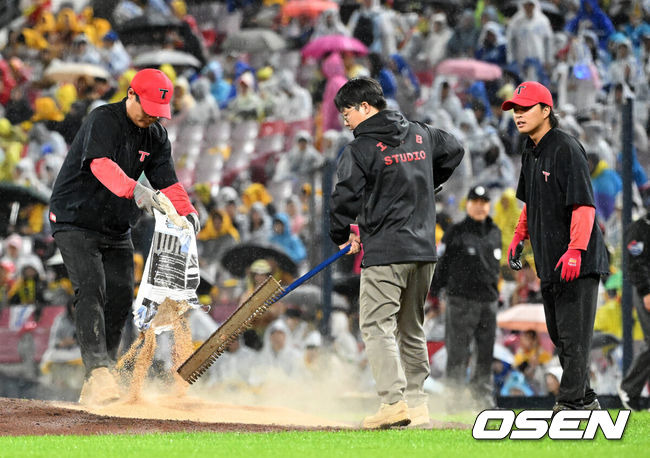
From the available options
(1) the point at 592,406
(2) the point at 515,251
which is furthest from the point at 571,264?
(1) the point at 592,406

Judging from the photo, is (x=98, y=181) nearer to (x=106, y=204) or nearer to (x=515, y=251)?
(x=106, y=204)

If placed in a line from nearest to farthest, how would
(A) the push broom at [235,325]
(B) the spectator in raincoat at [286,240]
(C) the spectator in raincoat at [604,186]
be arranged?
(A) the push broom at [235,325] → (C) the spectator in raincoat at [604,186] → (B) the spectator in raincoat at [286,240]

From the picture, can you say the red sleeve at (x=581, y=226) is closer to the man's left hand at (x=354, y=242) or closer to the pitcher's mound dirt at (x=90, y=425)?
the man's left hand at (x=354, y=242)

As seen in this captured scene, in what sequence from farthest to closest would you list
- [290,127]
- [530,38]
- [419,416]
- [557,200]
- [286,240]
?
[530,38] < [290,127] < [286,240] < [557,200] < [419,416]

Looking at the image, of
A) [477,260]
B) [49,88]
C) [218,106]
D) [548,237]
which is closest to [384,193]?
[548,237]

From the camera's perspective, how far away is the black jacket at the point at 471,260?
34.3 feet

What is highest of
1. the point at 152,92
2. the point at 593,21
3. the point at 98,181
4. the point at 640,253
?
the point at 152,92

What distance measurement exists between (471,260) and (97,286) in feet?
12.4

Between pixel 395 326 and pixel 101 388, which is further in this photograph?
pixel 101 388

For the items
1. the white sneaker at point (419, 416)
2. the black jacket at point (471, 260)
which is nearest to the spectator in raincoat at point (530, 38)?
the black jacket at point (471, 260)

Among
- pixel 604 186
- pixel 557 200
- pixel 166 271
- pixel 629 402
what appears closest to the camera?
pixel 557 200

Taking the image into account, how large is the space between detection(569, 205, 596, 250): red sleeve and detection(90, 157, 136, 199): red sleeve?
114 inches

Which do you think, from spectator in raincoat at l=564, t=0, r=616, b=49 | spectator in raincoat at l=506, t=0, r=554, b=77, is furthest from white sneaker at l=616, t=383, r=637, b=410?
spectator in raincoat at l=564, t=0, r=616, b=49

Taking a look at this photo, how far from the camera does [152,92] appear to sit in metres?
7.81
